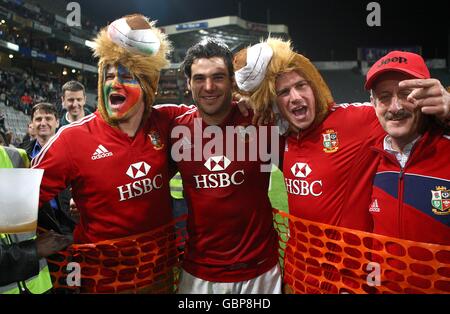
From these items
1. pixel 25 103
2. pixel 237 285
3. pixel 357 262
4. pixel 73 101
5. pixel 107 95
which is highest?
pixel 25 103

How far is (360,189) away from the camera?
2.09 metres

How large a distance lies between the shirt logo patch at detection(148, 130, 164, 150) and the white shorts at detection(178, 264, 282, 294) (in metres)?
0.88

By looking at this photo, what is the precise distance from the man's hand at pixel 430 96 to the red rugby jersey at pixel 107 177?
152cm

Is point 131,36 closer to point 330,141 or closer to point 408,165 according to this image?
point 330,141

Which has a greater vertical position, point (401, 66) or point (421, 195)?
point (401, 66)

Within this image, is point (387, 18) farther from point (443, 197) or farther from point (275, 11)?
point (443, 197)

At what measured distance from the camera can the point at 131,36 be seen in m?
2.42

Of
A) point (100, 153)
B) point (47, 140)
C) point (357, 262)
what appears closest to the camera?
point (357, 262)

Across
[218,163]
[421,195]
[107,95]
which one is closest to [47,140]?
[107,95]

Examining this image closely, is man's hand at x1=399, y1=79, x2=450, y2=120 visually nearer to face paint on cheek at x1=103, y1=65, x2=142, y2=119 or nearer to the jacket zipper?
the jacket zipper

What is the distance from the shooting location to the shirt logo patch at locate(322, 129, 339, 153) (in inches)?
88.0

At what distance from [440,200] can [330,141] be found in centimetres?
68

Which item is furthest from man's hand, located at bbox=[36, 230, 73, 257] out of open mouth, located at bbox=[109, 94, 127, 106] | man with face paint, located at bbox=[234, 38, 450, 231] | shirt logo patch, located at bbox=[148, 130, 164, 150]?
man with face paint, located at bbox=[234, 38, 450, 231]
